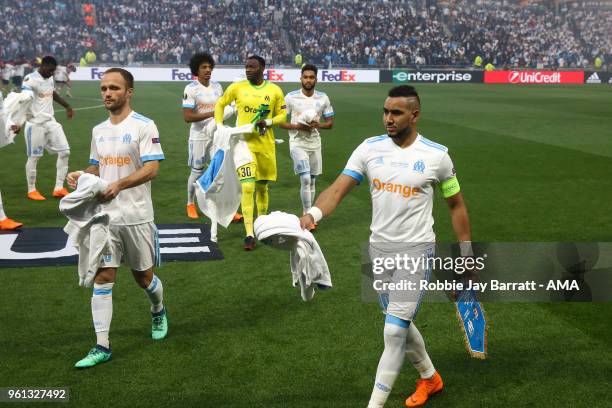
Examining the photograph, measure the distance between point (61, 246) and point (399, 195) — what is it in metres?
6.10

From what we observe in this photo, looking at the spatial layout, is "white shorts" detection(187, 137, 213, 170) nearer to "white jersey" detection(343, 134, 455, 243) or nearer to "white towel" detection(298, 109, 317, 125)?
"white towel" detection(298, 109, 317, 125)

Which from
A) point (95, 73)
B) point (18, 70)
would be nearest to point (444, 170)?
point (18, 70)

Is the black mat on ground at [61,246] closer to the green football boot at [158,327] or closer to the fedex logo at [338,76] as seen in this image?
the green football boot at [158,327]

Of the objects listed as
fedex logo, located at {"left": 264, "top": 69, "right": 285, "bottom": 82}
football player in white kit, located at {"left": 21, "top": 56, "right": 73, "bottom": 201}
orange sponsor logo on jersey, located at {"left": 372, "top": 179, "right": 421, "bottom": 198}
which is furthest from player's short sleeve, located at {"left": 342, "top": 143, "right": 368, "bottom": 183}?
fedex logo, located at {"left": 264, "top": 69, "right": 285, "bottom": 82}

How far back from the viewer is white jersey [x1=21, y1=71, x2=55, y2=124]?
40.1ft

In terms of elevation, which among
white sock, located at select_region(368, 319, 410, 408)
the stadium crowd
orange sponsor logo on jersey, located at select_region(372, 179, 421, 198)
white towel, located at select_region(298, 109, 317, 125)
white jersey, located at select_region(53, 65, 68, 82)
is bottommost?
white sock, located at select_region(368, 319, 410, 408)

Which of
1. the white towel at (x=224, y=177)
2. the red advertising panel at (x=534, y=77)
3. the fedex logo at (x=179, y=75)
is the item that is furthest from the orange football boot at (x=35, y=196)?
the red advertising panel at (x=534, y=77)

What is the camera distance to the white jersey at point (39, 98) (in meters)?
12.2

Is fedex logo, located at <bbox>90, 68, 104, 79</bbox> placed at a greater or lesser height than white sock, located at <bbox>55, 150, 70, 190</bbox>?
greater

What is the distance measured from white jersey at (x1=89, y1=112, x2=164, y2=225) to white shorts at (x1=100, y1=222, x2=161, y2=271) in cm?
7

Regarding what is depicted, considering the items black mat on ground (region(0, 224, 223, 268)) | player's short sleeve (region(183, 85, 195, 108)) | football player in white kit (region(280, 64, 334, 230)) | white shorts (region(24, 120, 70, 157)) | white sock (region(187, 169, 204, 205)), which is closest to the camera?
black mat on ground (region(0, 224, 223, 268))

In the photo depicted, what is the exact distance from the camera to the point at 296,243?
4.32 metres

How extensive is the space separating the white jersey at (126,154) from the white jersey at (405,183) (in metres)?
2.04

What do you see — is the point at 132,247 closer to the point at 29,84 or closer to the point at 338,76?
the point at 29,84
